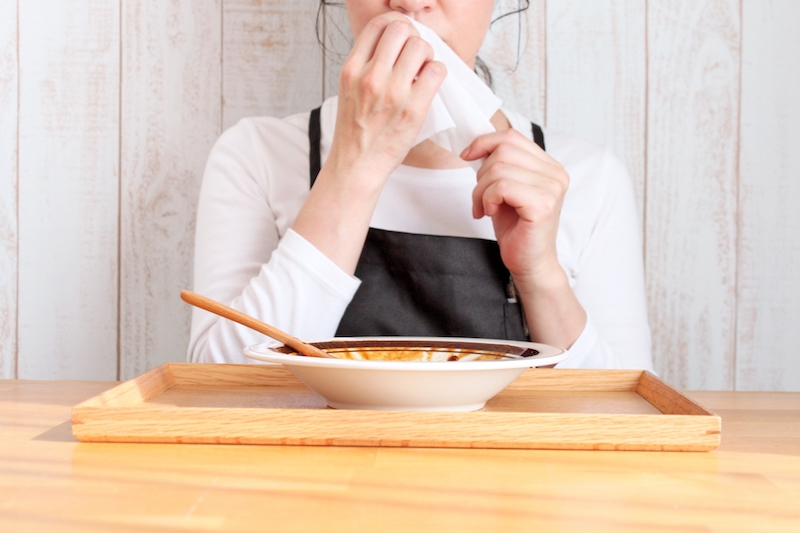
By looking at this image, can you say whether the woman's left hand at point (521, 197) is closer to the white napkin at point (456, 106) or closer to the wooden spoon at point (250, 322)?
the white napkin at point (456, 106)

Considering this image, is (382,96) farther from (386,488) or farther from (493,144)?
(386,488)

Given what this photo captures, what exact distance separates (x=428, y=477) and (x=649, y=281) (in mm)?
1052

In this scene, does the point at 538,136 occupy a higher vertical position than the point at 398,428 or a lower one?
higher

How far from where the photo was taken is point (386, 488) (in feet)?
1.50

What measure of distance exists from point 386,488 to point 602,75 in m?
1.14

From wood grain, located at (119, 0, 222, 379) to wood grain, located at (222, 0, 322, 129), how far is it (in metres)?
0.03

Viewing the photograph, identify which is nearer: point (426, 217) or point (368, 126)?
point (368, 126)

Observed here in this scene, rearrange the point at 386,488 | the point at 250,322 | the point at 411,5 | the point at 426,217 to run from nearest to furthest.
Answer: the point at 386,488, the point at 250,322, the point at 411,5, the point at 426,217

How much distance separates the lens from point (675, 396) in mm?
641

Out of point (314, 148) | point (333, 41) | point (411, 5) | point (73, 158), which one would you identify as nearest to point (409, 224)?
point (314, 148)

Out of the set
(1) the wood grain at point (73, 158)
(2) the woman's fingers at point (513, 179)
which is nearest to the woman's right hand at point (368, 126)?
(2) the woman's fingers at point (513, 179)

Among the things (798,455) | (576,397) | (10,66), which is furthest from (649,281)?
(10,66)

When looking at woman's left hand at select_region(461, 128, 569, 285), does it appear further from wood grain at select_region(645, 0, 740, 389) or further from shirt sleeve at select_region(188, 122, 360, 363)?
wood grain at select_region(645, 0, 740, 389)

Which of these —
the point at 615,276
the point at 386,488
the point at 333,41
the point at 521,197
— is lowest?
the point at 386,488
